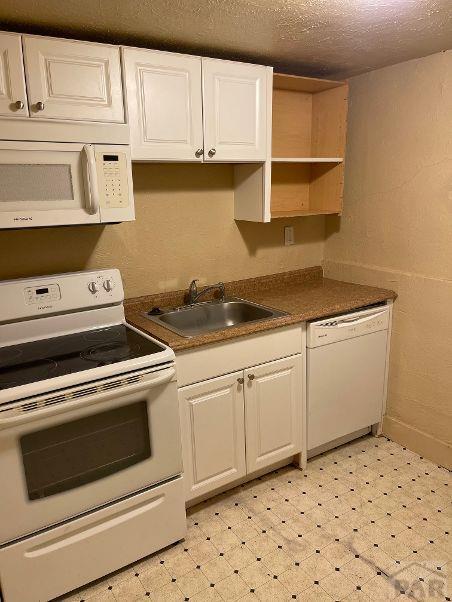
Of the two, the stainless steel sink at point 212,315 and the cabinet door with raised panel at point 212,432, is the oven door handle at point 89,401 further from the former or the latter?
the stainless steel sink at point 212,315

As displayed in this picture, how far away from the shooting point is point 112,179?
182 cm

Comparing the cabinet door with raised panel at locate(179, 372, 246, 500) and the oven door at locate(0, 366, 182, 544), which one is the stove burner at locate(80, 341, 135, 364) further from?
the cabinet door with raised panel at locate(179, 372, 246, 500)

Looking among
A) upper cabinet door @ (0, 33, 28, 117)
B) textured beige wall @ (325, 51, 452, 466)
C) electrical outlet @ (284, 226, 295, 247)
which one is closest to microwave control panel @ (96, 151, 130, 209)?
upper cabinet door @ (0, 33, 28, 117)

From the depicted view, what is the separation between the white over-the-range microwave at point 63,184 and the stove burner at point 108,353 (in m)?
0.51

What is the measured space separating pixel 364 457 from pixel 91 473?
5.26ft

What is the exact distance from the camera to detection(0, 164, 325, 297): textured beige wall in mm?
2088

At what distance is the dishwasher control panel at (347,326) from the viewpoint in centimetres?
228

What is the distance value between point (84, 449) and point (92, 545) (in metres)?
0.41

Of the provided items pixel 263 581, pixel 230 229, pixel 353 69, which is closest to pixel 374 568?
pixel 263 581

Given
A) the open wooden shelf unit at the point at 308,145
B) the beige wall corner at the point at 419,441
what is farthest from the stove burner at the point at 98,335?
the beige wall corner at the point at 419,441

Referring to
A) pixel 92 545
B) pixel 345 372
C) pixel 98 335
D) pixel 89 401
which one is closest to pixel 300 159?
pixel 345 372

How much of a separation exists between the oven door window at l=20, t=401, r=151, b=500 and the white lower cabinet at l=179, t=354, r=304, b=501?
27cm

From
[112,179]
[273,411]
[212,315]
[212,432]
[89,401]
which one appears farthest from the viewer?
[212,315]

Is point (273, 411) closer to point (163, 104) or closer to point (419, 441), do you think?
point (419, 441)
